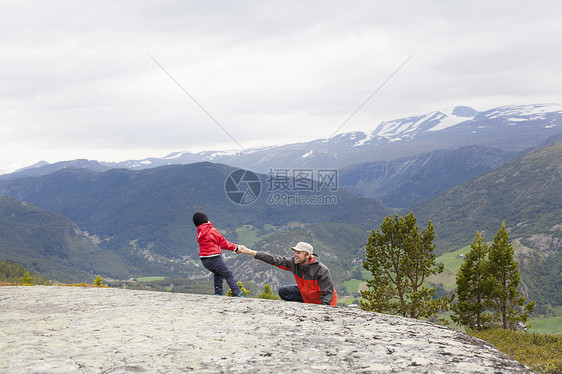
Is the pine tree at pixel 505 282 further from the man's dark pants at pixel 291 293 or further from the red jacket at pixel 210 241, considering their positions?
the red jacket at pixel 210 241

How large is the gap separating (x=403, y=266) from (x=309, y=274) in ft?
137

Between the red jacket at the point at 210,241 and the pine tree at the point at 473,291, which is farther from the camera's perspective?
the pine tree at the point at 473,291

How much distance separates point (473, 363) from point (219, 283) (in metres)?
11.0

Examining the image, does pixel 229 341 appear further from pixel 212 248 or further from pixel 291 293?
pixel 212 248

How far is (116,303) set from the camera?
1332 centimetres

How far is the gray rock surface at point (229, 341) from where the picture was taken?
7.22m

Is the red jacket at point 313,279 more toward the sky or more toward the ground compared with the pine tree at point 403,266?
more toward the sky

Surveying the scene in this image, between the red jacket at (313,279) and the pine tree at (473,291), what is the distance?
1860 inches

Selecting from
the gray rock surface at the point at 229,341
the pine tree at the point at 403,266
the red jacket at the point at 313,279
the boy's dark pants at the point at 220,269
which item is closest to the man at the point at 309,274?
the red jacket at the point at 313,279

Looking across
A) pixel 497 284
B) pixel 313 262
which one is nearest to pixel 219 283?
pixel 313 262

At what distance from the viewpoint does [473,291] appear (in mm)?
53219

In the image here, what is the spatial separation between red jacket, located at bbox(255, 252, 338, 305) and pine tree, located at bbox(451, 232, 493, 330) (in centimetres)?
4724

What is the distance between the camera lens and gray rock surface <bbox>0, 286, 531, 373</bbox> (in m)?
7.22

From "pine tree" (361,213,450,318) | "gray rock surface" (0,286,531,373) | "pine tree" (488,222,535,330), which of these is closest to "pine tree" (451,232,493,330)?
"pine tree" (488,222,535,330)
